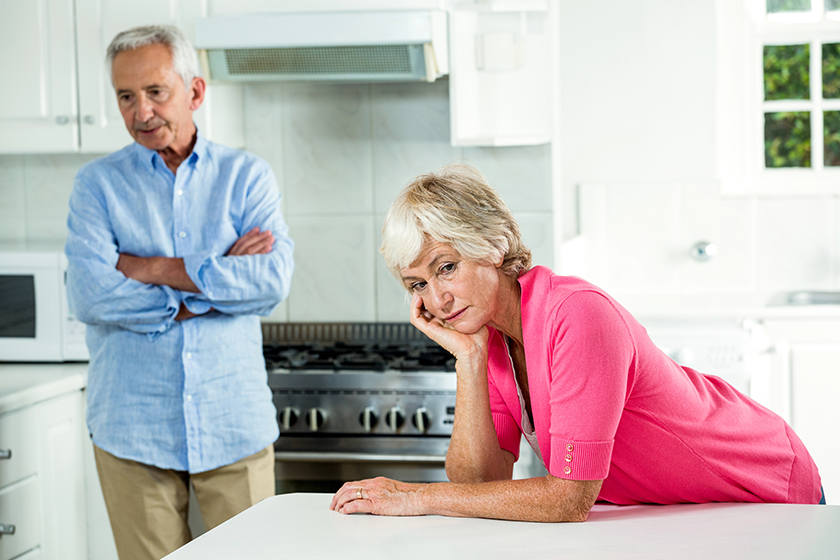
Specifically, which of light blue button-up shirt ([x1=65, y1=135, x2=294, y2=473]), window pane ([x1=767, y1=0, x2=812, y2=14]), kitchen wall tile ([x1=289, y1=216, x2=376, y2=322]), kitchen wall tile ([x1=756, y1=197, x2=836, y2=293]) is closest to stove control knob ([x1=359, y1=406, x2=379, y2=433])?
light blue button-up shirt ([x1=65, y1=135, x2=294, y2=473])

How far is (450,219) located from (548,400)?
32 centimetres

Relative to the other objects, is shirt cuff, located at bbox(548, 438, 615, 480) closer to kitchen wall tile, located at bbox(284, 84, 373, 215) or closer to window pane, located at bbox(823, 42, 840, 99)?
kitchen wall tile, located at bbox(284, 84, 373, 215)

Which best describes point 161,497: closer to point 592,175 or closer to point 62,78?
point 62,78

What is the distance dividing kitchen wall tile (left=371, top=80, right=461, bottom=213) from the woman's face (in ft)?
4.99

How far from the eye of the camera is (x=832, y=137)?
3539 mm

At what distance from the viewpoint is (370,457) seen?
2197 millimetres

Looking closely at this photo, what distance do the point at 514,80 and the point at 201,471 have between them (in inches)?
58.8

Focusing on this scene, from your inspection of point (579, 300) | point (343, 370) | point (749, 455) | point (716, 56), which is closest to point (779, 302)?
point (716, 56)

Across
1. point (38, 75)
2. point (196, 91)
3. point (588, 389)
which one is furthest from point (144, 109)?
point (588, 389)

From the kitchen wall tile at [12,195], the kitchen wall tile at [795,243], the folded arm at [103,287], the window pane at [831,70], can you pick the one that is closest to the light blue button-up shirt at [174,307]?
the folded arm at [103,287]

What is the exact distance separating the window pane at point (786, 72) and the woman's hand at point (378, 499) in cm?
314

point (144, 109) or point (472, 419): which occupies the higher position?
point (144, 109)

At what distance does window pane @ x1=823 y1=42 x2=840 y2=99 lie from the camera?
11.5 feet

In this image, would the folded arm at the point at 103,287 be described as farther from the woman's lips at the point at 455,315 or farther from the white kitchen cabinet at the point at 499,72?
the white kitchen cabinet at the point at 499,72
